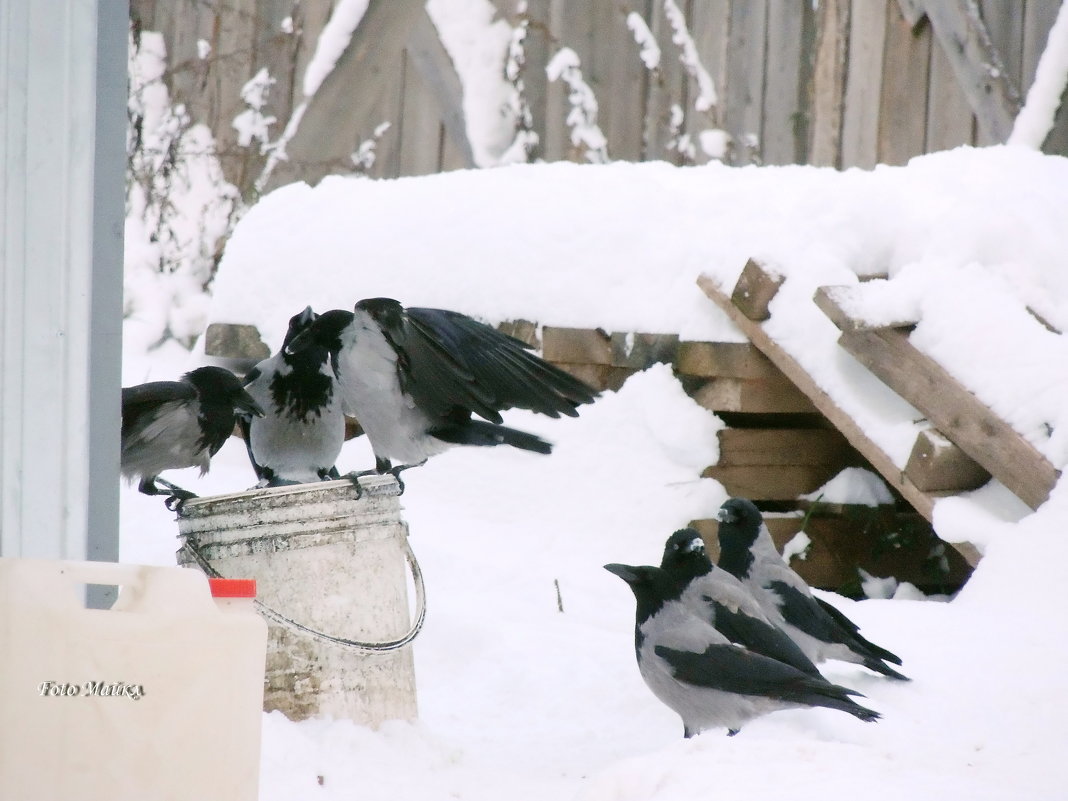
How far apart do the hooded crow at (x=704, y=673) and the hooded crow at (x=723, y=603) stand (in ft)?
0.09

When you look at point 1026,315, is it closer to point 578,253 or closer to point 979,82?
point 578,253

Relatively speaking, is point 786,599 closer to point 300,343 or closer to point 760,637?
point 760,637

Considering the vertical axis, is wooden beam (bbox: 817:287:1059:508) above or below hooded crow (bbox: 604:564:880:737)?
above

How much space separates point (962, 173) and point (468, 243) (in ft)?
6.02

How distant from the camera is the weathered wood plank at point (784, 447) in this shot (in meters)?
4.56

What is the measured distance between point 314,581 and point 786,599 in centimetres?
126

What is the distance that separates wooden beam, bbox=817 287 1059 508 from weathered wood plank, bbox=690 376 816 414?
0.45 metres

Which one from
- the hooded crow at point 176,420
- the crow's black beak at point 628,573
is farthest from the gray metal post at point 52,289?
the crow's black beak at point 628,573

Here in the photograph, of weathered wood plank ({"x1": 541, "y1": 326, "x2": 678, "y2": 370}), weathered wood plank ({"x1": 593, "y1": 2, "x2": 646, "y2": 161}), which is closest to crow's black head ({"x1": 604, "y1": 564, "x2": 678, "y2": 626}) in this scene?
weathered wood plank ({"x1": 541, "y1": 326, "x2": 678, "y2": 370})

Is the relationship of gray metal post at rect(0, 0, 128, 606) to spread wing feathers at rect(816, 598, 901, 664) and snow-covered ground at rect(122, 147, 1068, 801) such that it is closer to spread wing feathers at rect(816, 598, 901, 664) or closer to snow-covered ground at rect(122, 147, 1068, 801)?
snow-covered ground at rect(122, 147, 1068, 801)

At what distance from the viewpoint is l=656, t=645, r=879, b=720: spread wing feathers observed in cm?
276

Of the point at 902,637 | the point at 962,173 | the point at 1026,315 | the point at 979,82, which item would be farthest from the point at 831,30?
the point at 902,637

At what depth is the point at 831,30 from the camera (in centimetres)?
646

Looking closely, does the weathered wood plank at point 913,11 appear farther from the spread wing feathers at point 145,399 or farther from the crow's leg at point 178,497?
the crow's leg at point 178,497
